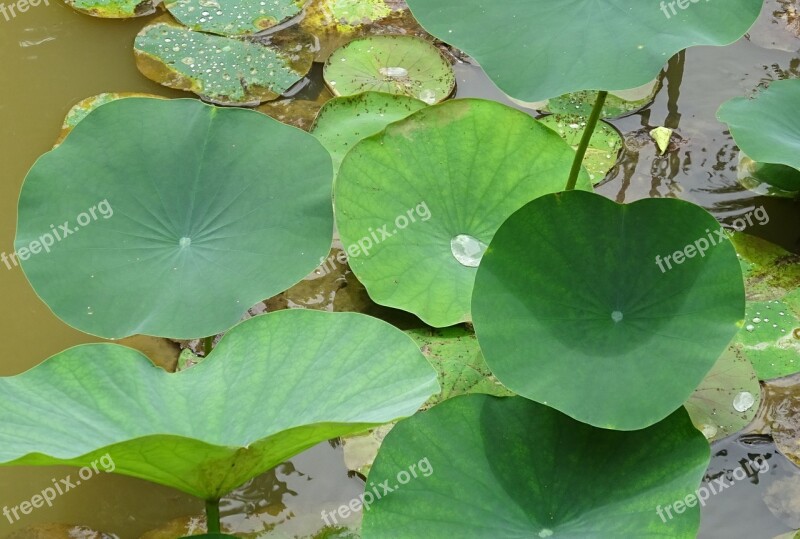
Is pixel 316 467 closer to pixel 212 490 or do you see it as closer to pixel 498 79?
pixel 212 490

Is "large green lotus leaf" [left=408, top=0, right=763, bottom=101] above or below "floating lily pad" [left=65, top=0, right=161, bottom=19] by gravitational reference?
above

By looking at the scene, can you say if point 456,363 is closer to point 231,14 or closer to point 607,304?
point 607,304

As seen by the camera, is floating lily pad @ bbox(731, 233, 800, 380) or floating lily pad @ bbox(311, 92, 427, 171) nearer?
floating lily pad @ bbox(731, 233, 800, 380)

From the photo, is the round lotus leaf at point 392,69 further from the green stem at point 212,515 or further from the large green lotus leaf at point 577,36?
the green stem at point 212,515

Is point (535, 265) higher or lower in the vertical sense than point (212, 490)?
higher

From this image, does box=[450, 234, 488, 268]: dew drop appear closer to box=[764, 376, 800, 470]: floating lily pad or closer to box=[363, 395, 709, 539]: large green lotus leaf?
box=[363, 395, 709, 539]: large green lotus leaf

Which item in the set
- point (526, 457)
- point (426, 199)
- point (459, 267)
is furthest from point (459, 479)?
point (426, 199)

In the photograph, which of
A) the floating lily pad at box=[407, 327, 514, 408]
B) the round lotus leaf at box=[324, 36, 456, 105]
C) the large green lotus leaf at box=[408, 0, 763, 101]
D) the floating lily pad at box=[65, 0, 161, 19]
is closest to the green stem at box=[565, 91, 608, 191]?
the large green lotus leaf at box=[408, 0, 763, 101]
